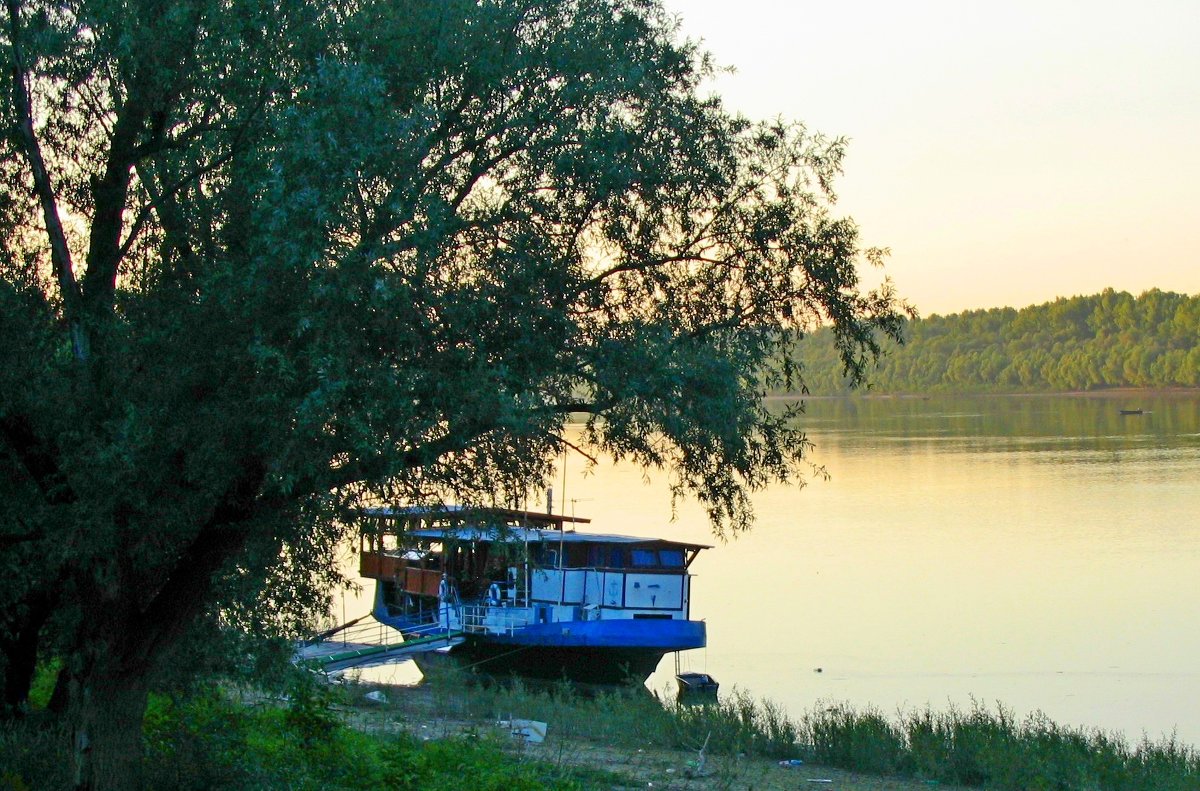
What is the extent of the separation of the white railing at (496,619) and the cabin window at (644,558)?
103 inches

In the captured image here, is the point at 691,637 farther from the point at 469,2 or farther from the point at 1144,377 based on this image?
the point at 1144,377

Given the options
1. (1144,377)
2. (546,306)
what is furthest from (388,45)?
(1144,377)

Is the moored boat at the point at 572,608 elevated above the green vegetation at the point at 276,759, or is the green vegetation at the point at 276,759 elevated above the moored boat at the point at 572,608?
the green vegetation at the point at 276,759

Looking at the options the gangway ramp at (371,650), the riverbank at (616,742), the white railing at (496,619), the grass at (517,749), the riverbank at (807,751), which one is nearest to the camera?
the grass at (517,749)

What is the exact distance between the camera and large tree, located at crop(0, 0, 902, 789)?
24.9 feet

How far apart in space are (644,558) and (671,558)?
2.03 ft

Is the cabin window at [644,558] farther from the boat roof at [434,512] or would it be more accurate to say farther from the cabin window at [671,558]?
the boat roof at [434,512]

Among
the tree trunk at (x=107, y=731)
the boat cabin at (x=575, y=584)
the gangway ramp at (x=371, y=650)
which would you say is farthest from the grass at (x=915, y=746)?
→ the boat cabin at (x=575, y=584)

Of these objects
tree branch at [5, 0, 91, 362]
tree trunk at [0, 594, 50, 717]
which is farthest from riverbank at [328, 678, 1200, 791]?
tree branch at [5, 0, 91, 362]

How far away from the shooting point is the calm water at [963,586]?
91.8 ft

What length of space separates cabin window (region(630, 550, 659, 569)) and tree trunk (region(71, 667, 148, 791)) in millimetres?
20123

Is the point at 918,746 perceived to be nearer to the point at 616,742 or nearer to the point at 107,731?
the point at 616,742

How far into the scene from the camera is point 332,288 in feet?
23.7

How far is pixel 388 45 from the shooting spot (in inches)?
338
